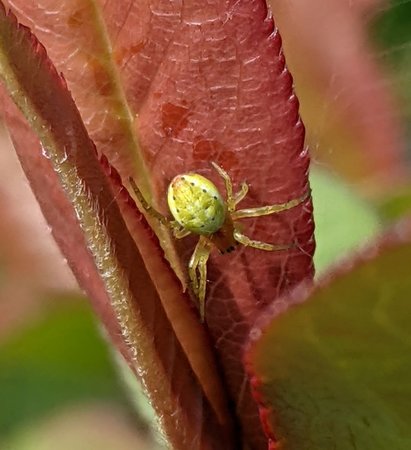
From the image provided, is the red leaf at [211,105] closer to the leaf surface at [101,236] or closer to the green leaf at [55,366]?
the leaf surface at [101,236]

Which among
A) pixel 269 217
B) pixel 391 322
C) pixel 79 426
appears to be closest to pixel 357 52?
pixel 269 217

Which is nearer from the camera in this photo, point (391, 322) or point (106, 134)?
point (391, 322)

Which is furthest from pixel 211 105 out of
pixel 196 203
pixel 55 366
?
pixel 196 203

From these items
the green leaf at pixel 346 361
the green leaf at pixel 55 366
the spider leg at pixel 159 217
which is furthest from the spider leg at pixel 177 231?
the green leaf at pixel 346 361

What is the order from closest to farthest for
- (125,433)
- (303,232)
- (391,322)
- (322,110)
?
(391,322)
(303,232)
(125,433)
(322,110)

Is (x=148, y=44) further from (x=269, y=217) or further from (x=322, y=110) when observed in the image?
(x=322, y=110)

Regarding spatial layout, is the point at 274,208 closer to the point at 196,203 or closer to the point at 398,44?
the point at 398,44

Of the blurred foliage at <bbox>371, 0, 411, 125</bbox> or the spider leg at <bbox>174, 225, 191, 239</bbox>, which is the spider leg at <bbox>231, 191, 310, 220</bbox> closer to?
the spider leg at <bbox>174, 225, 191, 239</bbox>
